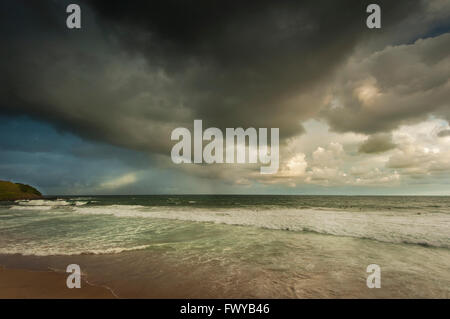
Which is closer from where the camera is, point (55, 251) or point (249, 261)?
point (249, 261)

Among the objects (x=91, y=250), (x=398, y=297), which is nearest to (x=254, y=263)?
(x=398, y=297)

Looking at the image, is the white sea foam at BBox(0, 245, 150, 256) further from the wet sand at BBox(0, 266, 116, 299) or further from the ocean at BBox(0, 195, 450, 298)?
the wet sand at BBox(0, 266, 116, 299)

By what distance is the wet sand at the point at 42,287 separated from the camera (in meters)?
4.48

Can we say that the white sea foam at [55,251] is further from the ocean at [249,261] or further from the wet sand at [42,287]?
the wet sand at [42,287]

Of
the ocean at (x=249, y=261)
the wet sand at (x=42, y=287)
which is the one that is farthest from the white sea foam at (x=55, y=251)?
the wet sand at (x=42, y=287)

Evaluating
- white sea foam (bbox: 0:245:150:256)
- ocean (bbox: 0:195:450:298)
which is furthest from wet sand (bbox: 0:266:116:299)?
white sea foam (bbox: 0:245:150:256)

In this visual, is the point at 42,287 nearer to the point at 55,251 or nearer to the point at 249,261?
the point at 55,251

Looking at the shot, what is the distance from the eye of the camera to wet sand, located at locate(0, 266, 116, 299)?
4.48 meters

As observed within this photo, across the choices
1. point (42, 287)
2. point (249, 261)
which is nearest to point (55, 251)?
point (42, 287)

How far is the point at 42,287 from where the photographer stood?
16.0ft

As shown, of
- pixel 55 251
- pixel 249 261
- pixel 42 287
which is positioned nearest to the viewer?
pixel 42 287

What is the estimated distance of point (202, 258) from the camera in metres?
7.29
